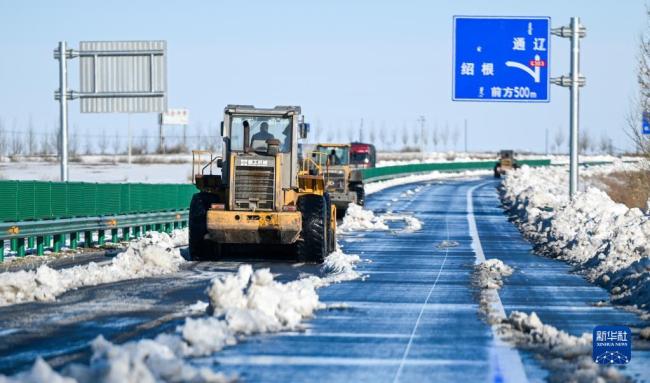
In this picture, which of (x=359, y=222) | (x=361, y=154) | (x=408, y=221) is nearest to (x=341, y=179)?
(x=408, y=221)

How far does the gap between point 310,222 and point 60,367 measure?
1269 cm

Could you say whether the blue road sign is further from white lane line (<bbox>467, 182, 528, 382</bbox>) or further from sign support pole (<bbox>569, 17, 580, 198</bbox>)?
white lane line (<bbox>467, 182, 528, 382</bbox>)

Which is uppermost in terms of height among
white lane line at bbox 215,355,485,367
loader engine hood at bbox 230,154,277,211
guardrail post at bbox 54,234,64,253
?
loader engine hood at bbox 230,154,277,211

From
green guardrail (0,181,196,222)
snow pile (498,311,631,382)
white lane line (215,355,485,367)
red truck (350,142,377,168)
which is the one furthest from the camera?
red truck (350,142,377,168)

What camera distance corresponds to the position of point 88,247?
26484 mm

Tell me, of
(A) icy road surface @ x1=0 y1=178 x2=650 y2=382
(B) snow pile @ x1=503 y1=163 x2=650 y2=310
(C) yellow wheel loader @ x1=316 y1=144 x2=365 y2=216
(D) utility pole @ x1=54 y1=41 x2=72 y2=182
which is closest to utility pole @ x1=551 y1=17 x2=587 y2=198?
(B) snow pile @ x1=503 y1=163 x2=650 y2=310

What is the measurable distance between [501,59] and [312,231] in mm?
14302

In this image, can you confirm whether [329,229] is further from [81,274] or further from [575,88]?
[575,88]

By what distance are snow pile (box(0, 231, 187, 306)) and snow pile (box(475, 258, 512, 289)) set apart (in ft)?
17.6

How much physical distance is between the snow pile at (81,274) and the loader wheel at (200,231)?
38 centimetres

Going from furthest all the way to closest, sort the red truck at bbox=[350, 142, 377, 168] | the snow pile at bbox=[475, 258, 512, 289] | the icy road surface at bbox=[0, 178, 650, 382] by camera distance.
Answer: the red truck at bbox=[350, 142, 377, 168]
the snow pile at bbox=[475, 258, 512, 289]
the icy road surface at bbox=[0, 178, 650, 382]

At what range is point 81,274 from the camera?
58.4ft

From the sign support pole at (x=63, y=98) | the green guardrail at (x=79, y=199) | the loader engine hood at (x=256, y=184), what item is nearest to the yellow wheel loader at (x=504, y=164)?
the green guardrail at (x=79, y=199)

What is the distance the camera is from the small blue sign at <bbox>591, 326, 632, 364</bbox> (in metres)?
10.8
